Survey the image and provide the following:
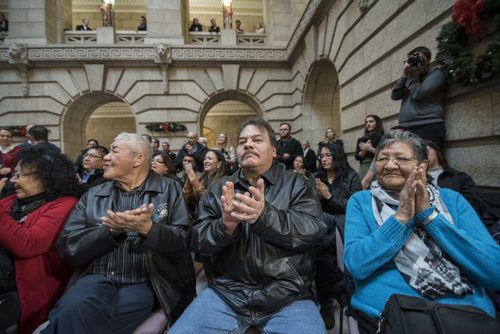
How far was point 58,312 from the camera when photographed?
1407 mm

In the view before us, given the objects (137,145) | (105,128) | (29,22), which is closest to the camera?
(137,145)

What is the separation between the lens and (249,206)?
4.45 ft

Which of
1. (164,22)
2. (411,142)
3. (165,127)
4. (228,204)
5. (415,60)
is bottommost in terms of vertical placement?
(228,204)

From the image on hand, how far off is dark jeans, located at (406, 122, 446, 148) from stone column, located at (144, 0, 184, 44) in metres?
9.73

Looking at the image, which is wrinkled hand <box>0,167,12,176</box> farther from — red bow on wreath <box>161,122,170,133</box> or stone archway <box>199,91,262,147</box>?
stone archway <box>199,91,262,147</box>

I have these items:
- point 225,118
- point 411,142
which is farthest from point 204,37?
point 411,142

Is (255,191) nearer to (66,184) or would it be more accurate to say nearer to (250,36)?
(66,184)

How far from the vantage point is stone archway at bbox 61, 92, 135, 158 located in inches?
388

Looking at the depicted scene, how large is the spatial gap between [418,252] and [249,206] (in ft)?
3.32

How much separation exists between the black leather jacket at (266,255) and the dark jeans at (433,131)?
2604 millimetres

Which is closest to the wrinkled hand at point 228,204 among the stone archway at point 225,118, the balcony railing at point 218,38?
the balcony railing at point 218,38

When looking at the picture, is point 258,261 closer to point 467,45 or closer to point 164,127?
point 467,45

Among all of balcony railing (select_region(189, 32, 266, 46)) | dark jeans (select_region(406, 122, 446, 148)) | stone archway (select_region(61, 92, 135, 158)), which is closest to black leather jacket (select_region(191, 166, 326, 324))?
dark jeans (select_region(406, 122, 446, 148))

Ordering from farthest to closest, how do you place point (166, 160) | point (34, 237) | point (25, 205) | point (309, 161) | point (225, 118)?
point (225, 118) → point (309, 161) → point (166, 160) → point (25, 205) → point (34, 237)
